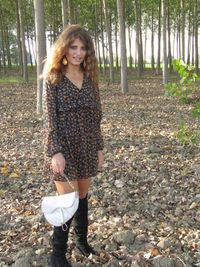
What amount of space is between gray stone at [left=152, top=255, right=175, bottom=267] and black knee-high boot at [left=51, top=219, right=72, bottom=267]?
0.89 m

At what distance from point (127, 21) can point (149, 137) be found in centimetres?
2299

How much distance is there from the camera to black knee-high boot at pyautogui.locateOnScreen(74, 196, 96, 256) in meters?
2.98

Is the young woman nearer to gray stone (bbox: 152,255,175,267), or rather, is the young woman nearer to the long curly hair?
the long curly hair

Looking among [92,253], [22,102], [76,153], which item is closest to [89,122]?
[76,153]

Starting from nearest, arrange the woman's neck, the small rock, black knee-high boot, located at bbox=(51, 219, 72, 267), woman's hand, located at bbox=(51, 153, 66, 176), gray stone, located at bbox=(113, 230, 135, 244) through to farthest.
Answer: woman's hand, located at bbox=(51, 153, 66, 176) < the woman's neck < black knee-high boot, located at bbox=(51, 219, 72, 267) < gray stone, located at bbox=(113, 230, 135, 244) < the small rock

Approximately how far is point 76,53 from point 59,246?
5.92ft

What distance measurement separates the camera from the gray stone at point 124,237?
338 centimetres

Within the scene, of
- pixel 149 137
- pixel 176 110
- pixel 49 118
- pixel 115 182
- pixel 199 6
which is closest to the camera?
pixel 49 118

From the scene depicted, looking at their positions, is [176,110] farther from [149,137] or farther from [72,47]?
[72,47]

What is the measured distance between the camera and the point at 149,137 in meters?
7.30

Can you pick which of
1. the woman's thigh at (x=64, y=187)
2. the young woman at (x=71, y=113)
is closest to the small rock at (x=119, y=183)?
the young woman at (x=71, y=113)

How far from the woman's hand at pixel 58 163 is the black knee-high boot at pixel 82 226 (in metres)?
0.61

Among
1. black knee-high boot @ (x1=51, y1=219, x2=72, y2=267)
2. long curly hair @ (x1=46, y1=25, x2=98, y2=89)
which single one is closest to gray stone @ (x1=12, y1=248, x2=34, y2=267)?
black knee-high boot @ (x1=51, y1=219, x2=72, y2=267)

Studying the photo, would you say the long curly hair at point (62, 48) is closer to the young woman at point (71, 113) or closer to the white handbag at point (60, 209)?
the young woman at point (71, 113)
